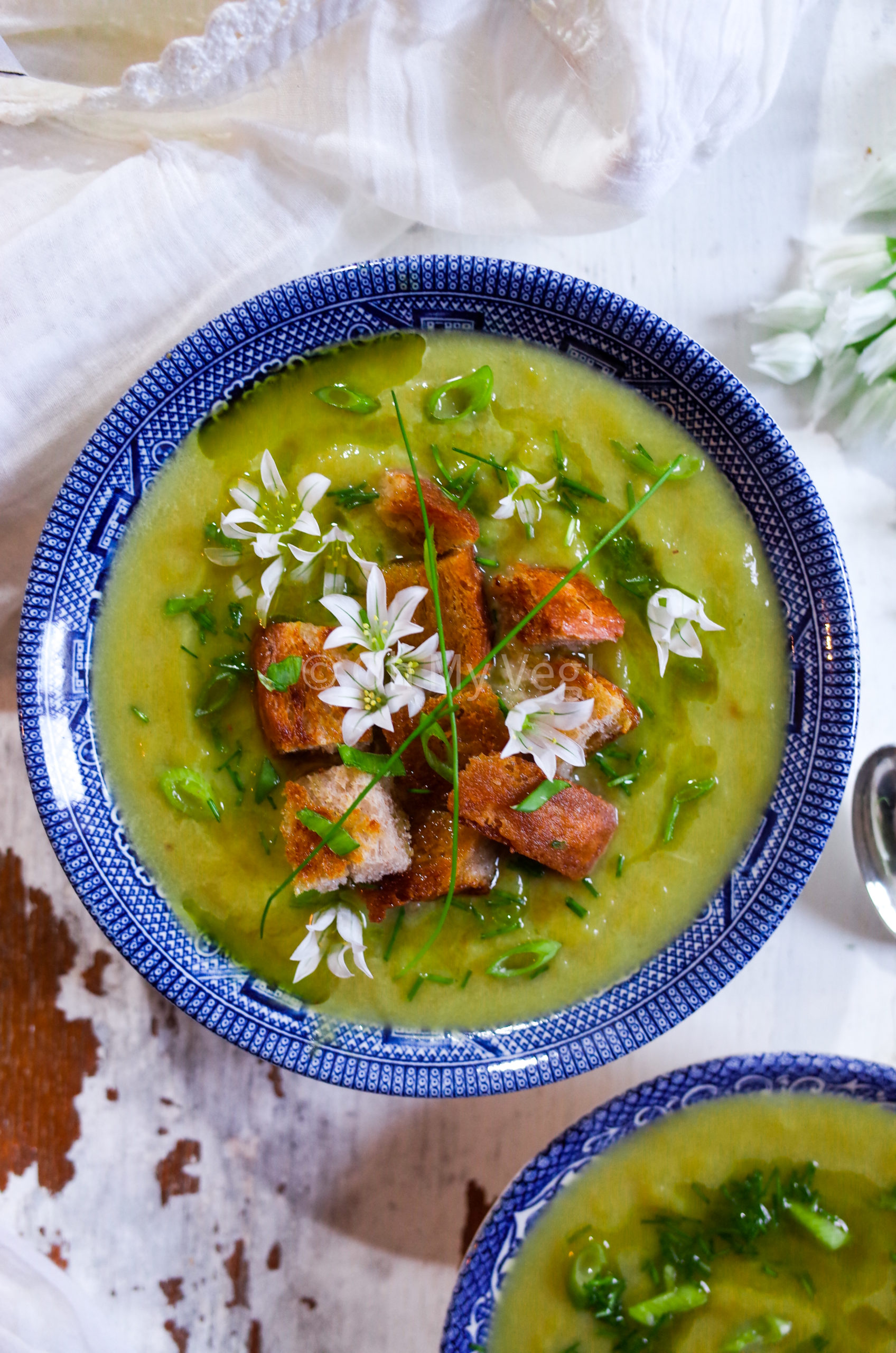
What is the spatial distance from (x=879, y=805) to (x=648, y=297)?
1.20m

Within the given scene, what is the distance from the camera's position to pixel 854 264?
7.35 feet

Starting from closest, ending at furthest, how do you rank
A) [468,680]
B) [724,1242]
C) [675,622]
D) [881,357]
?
1. [468,680]
2. [675,622]
3. [724,1242]
4. [881,357]

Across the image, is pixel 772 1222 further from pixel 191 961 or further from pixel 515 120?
pixel 515 120

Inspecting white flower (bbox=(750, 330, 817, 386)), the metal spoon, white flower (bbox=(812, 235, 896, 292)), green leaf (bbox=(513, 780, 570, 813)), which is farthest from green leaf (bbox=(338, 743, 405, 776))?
white flower (bbox=(812, 235, 896, 292))

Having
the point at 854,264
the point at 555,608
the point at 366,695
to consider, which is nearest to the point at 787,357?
the point at 854,264

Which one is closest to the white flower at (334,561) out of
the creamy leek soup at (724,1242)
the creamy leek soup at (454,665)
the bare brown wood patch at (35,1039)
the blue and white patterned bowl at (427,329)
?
the creamy leek soup at (454,665)

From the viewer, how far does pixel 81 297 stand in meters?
2.01

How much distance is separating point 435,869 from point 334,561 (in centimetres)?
60

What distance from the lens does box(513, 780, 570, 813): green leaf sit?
6.00ft

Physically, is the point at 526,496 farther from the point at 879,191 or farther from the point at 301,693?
the point at 879,191

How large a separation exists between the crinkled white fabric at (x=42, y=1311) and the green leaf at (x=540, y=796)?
1459mm

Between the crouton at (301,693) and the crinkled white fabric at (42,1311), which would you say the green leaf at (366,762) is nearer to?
the crouton at (301,693)

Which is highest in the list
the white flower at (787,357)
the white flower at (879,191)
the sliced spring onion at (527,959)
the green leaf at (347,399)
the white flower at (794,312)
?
the white flower at (879,191)

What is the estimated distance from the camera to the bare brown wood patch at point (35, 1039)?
2.26 meters
